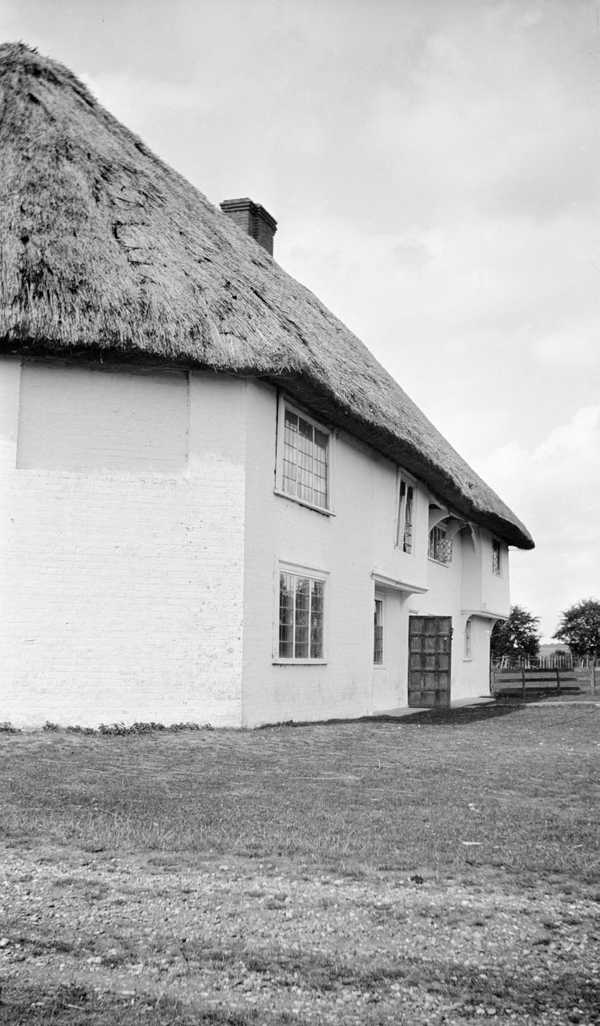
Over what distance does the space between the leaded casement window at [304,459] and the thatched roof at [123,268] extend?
0.37 meters

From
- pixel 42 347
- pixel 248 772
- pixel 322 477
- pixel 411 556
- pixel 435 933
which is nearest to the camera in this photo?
pixel 435 933

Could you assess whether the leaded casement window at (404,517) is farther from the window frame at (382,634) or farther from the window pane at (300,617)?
the window pane at (300,617)

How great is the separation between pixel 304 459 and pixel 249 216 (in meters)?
8.75

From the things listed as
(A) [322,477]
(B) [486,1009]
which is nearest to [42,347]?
(A) [322,477]

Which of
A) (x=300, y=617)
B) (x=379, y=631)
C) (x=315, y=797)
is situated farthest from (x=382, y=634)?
(x=315, y=797)

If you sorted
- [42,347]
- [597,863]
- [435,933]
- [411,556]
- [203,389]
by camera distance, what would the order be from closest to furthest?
[435,933], [597,863], [42,347], [203,389], [411,556]

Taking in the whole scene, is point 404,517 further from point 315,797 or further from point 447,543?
point 315,797

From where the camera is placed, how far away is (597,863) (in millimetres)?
6496

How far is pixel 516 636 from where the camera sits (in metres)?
63.7

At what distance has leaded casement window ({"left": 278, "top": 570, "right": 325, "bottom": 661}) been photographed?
16.0m

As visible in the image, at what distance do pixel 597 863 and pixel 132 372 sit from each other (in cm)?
978

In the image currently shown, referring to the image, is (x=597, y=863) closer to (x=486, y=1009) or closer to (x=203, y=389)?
(x=486, y=1009)

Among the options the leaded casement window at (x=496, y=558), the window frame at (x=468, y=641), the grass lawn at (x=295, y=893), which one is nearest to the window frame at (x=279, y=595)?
the grass lawn at (x=295, y=893)

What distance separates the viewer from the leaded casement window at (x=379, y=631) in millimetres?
21422
